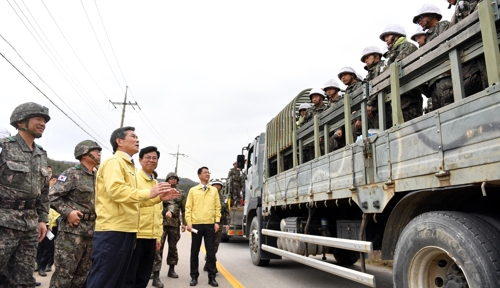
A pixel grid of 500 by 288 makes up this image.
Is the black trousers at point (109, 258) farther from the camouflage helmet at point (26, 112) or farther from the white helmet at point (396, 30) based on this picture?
the white helmet at point (396, 30)

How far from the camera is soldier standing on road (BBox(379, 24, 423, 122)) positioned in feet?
12.1

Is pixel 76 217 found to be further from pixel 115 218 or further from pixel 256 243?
pixel 256 243

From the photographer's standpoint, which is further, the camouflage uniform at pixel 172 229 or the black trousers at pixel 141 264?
the camouflage uniform at pixel 172 229

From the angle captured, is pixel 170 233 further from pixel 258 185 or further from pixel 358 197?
pixel 358 197

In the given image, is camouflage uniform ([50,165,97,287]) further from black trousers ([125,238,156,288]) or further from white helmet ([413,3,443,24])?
white helmet ([413,3,443,24])

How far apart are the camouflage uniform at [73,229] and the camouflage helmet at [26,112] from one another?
833mm

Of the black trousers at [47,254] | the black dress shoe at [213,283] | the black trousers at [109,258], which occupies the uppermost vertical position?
the black trousers at [109,258]

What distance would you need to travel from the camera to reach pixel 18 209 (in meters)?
3.14

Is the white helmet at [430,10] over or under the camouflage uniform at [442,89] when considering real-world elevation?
over

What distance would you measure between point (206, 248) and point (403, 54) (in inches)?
155

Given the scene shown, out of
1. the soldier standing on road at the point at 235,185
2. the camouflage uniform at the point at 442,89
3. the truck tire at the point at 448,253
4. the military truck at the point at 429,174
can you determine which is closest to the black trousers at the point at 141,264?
the military truck at the point at 429,174

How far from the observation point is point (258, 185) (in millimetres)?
7457

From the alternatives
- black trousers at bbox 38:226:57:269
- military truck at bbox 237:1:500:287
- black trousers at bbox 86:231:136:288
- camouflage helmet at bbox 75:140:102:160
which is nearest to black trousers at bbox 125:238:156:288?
black trousers at bbox 86:231:136:288

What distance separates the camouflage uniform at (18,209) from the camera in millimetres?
3012
